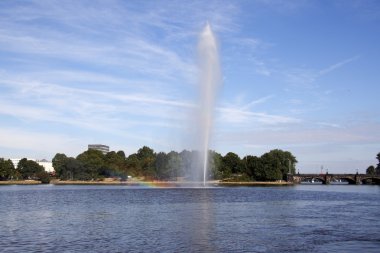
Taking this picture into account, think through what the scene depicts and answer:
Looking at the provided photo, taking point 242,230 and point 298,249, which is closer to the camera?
point 298,249

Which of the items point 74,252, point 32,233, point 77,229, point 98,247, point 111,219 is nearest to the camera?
point 74,252

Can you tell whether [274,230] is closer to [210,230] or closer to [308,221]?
[210,230]

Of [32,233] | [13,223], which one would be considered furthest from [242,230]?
[13,223]

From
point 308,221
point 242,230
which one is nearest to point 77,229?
point 242,230

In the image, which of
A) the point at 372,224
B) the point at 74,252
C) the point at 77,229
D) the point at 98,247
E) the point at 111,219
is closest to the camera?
the point at 74,252

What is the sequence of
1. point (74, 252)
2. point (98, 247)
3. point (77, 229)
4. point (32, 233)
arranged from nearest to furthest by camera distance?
1. point (74, 252)
2. point (98, 247)
3. point (32, 233)
4. point (77, 229)

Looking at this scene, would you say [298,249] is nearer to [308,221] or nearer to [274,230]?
[274,230]

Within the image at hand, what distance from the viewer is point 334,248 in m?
31.3

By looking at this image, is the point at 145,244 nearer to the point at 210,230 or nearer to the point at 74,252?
the point at 74,252

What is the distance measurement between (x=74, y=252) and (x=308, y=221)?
985 inches

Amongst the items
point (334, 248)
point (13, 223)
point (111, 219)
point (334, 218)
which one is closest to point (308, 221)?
point (334, 218)

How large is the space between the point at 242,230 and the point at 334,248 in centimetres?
952

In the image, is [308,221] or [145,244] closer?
[145,244]

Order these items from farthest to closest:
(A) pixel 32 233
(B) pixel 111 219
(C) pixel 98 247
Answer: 1. (B) pixel 111 219
2. (A) pixel 32 233
3. (C) pixel 98 247
